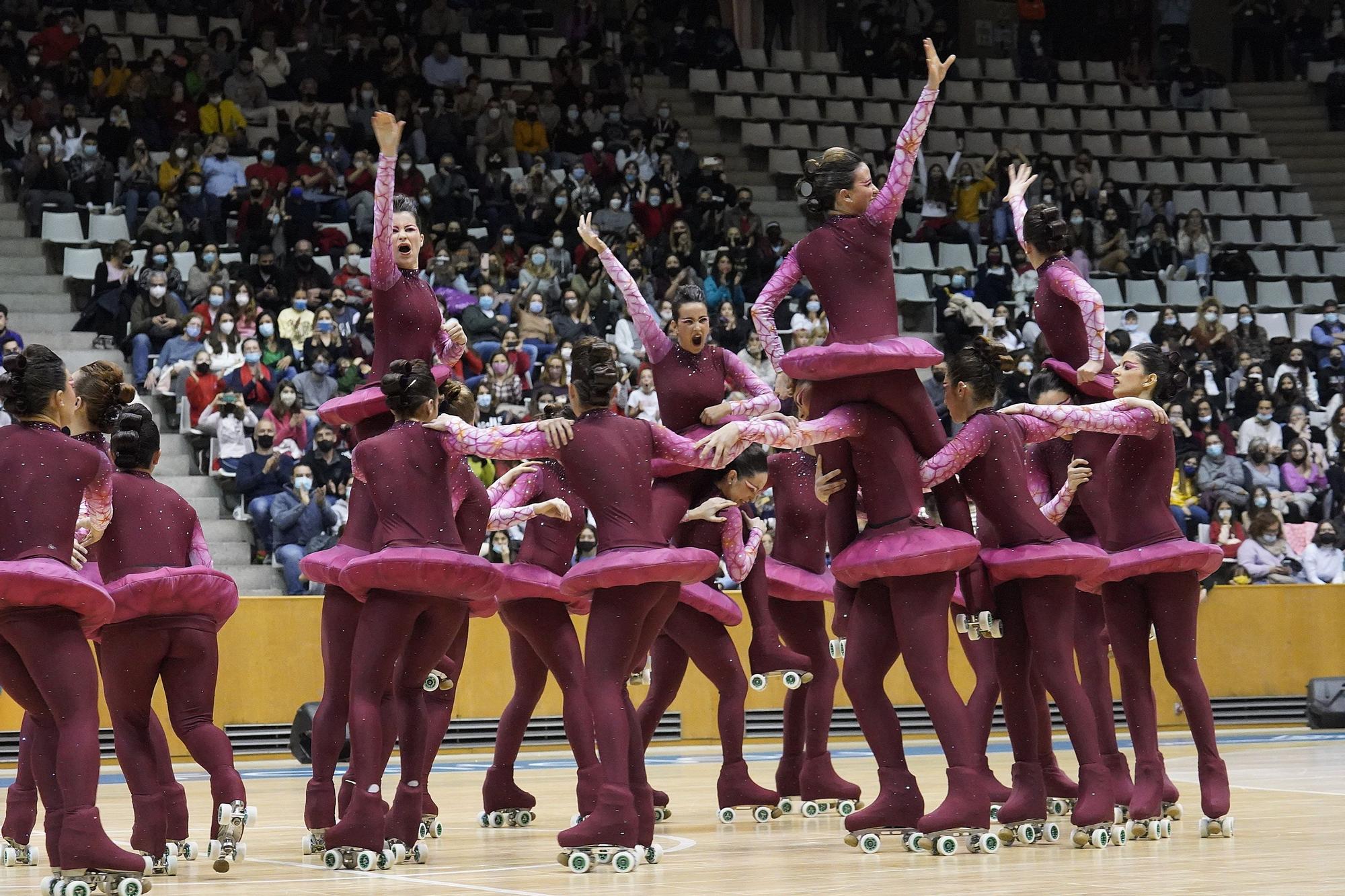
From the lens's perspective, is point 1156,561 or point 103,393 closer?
point 103,393

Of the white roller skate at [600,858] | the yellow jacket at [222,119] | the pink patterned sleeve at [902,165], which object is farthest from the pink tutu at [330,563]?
the yellow jacket at [222,119]

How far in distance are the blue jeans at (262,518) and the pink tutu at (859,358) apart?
8.98 meters

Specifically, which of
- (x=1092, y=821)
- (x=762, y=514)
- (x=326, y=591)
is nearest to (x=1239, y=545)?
(x=762, y=514)

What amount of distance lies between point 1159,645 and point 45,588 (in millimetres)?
4798

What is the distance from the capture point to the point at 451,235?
784 inches

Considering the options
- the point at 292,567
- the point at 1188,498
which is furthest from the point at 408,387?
the point at 1188,498

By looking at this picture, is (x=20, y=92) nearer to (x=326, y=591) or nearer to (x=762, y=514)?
(x=762, y=514)

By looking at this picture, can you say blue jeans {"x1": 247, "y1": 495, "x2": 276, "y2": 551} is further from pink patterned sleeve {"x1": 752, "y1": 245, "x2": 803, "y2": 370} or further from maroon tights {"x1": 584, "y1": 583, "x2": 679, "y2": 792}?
maroon tights {"x1": 584, "y1": 583, "x2": 679, "y2": 792}

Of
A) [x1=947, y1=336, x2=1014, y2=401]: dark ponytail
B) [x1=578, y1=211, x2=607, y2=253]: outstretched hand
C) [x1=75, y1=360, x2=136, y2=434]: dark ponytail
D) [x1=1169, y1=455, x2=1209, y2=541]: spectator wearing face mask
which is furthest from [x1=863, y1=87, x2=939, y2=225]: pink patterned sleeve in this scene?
[x1=1169, y1=455, x2=1209, y2=541]: spectator wearing face mask

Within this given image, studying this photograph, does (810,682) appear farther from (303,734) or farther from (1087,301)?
(303,734)

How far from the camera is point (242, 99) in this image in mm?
21281

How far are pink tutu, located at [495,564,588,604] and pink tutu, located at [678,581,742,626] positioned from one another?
892 millimetres

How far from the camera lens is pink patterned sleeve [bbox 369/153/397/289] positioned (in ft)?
27.1

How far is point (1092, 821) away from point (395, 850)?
2.96 metres
